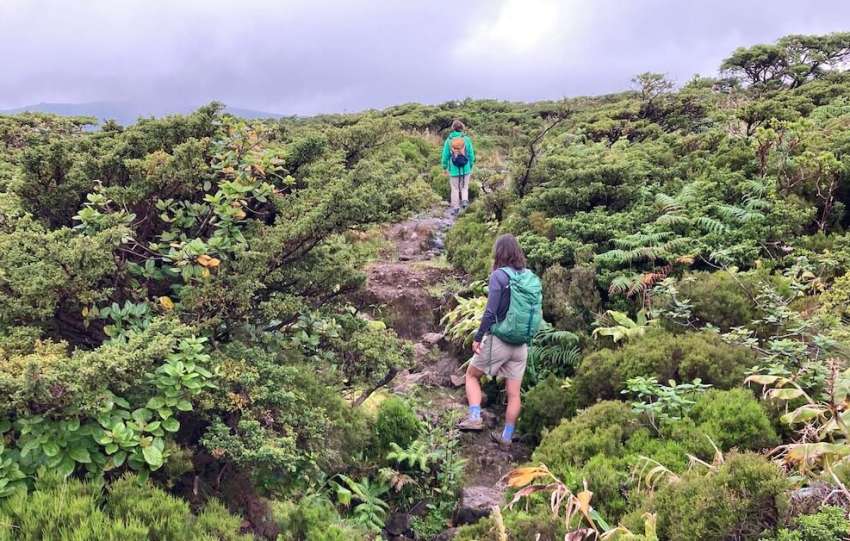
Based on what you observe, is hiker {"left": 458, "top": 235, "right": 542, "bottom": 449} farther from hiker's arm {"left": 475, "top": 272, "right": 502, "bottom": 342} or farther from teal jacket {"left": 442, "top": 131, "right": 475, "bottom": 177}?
teal jacket {"left": 442, "top": 131, "right": 475, "bottom": 177}

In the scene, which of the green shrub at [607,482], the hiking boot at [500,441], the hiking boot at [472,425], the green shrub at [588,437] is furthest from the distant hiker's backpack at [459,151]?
the green shrub at [607,482]

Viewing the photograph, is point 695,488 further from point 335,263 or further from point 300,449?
point 335,263

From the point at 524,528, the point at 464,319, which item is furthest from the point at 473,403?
the point at 524,528

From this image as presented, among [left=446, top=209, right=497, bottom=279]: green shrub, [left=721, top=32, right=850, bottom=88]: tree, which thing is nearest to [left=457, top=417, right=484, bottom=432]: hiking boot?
[left=446, top=209, right=497, bottom=279]: green shrub

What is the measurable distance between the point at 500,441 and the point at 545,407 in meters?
0.59

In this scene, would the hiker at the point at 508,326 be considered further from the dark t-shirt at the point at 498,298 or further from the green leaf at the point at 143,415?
the green leaf at the point at 143,415

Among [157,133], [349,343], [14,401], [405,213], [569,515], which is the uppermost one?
[157,133]

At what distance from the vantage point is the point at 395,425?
534 centimetres

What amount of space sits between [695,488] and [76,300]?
13.3ft

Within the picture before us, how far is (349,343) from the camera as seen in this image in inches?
188

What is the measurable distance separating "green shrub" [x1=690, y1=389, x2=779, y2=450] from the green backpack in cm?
172

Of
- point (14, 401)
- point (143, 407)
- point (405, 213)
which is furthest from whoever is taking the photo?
point (405, 213)

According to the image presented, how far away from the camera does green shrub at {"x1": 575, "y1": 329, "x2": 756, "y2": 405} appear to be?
5.05 meters

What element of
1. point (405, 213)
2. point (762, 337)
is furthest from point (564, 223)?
point (405, 213)
